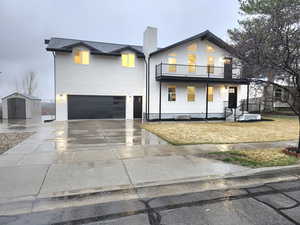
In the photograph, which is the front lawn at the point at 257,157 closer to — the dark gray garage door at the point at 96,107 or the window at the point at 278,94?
the window at the point at 278,94

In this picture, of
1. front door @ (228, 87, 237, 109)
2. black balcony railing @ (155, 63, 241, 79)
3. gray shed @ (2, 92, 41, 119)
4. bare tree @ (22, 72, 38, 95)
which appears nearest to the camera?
black balcony railing @ (155, 63, 241, 79)

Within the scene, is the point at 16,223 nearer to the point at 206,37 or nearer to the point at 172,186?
the point at 172,186

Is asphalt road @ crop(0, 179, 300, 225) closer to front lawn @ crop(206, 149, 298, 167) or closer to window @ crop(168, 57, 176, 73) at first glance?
front lawn @ crop(206, 149, 298, 167)

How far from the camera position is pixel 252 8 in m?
6.97

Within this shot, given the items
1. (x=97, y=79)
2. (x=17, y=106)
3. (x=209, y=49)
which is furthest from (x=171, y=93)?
(x=17, y=106)

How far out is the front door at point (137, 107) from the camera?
18.0m

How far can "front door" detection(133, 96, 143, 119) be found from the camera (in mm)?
18031

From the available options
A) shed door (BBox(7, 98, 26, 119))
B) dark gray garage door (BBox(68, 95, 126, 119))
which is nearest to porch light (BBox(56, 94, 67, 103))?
dark gray garage door (BBox(68, 95, 126, 119))

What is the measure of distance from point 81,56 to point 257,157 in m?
15.7

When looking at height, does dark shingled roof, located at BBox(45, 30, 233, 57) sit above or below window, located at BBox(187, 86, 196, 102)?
above

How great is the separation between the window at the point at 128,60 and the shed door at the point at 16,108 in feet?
36.4

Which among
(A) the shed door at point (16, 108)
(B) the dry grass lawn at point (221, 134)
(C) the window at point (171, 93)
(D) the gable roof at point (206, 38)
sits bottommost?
(B) the dry grass lawn at point (221, 134)

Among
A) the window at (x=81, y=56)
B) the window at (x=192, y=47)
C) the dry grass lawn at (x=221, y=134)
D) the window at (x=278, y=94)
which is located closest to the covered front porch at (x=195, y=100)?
the window at (x=192, y=47)

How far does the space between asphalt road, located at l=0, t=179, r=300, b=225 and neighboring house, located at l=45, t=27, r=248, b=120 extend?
43.5ft
